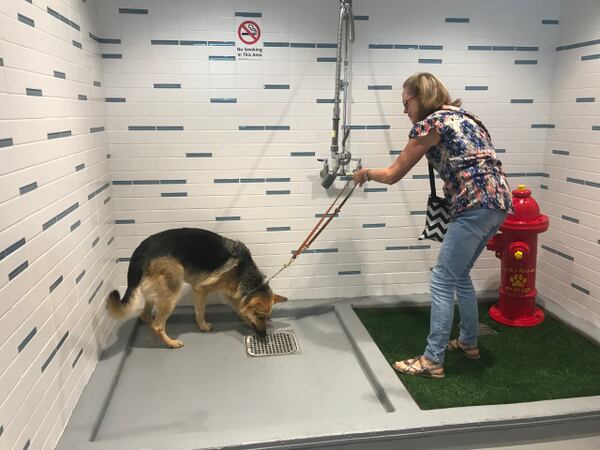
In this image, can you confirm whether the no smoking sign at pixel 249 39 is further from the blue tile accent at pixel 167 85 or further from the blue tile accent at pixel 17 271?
the blue tile accent at pixel 17 271

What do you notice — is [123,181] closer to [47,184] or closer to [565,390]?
[47,184]

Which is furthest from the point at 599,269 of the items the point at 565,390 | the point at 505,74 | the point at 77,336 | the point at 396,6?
the point at 77,336

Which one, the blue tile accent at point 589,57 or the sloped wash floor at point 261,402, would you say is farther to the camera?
the blue tile accent at point 589,57

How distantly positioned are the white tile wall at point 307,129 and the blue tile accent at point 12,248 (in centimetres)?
77

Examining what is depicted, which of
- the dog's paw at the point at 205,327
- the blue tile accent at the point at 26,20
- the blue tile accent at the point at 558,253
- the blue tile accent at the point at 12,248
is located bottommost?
the dog's paw at the point at 205,327

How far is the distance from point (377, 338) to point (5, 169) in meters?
2.28

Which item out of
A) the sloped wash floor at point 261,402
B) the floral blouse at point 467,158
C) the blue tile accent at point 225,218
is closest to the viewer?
the sloped wash floor at point 261,402

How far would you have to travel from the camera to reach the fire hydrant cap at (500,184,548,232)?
3.09 m

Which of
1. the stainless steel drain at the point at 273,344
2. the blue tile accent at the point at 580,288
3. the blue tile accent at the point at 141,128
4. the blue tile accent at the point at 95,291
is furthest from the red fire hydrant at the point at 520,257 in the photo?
the blue tile accent at the point at 95,291

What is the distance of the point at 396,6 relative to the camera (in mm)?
3281

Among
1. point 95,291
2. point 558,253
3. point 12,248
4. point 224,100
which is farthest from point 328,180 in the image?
point 12,248

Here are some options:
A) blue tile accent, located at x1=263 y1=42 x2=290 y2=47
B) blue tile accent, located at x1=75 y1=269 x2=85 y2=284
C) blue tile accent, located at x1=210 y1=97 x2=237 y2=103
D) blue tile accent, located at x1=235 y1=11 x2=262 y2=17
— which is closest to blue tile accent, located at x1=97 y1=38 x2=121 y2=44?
blue tile accent, located at x1=210 y1=97 x2=237 y2=103

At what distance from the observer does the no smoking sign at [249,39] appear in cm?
317

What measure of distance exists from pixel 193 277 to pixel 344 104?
61.6 inches
